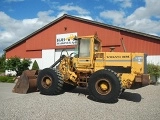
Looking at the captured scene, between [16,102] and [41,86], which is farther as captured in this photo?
[41,86]

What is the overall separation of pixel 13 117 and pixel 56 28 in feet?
69.5

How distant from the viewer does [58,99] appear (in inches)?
445

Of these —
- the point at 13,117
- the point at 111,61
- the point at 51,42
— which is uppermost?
the point at 51,42

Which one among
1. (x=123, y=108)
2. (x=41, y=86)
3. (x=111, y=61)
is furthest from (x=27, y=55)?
(x=123, y=108)

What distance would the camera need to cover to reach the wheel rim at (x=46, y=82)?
12717 mm

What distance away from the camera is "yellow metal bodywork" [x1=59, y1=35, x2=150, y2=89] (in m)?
11.4

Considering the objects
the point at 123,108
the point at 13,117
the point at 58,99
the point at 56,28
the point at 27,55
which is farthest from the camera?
the point at 27,55

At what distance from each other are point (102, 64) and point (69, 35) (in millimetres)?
15311

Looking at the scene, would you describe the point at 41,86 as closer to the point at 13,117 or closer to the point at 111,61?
the point at 111,61

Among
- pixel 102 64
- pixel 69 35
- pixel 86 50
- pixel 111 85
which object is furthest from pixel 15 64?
pixel 111 85

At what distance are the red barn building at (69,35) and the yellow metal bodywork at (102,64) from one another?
10.5 meters

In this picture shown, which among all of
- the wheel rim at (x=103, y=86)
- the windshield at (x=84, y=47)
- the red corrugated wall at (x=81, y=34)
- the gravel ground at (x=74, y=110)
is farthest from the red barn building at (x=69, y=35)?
the wheel rim at (x=103, y=86)

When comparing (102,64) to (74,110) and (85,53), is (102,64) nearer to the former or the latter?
(85,53)

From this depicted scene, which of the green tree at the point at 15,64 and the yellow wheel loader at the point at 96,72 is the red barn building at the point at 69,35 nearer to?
the green tree at the point at 15,64
